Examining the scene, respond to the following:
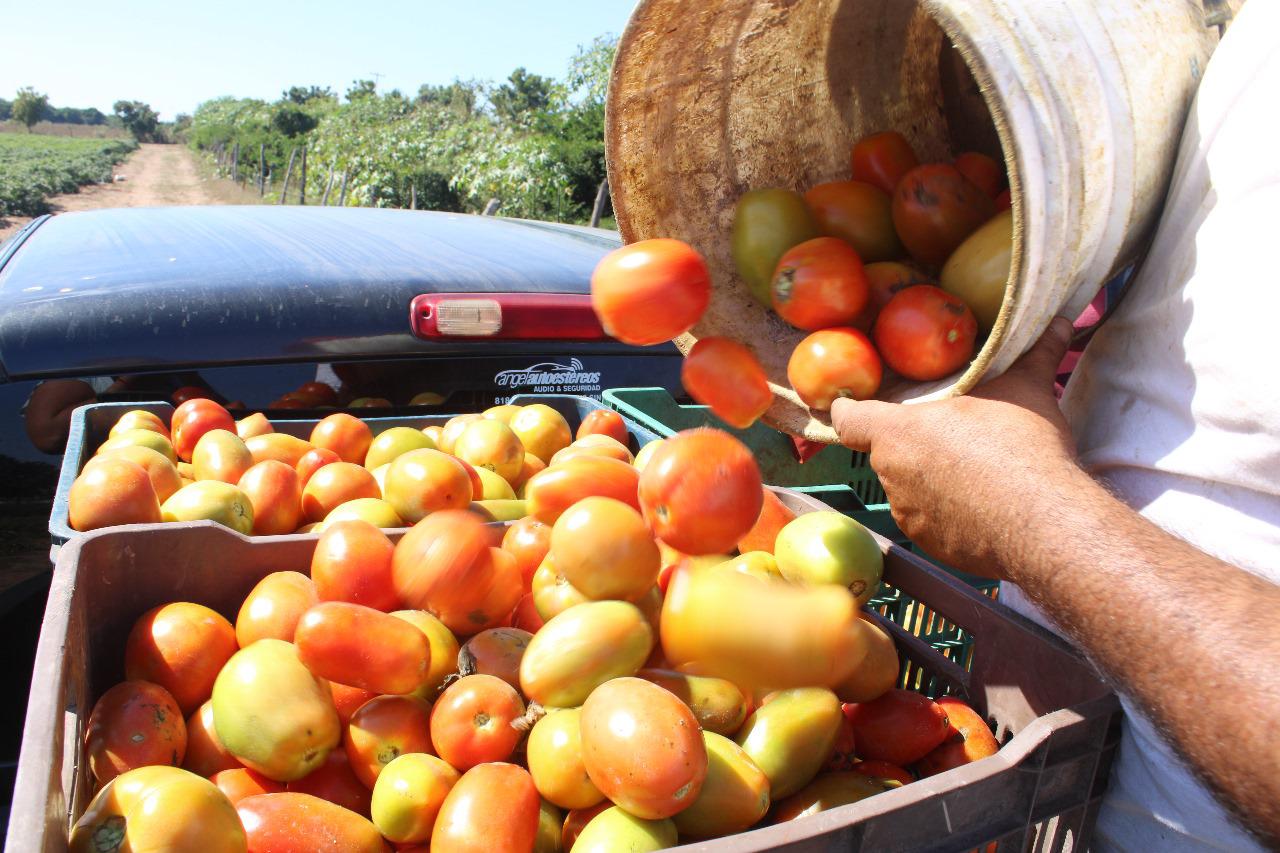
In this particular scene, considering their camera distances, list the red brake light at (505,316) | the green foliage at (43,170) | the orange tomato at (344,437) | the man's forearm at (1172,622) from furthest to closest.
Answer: the green foliage at (43,170)
the red brake light at (505,316)
the orange tomato at (344,437)
the man's forearm at (1172,622)

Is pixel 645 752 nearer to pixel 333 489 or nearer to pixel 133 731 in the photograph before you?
pixel 133 731

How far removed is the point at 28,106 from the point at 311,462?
11596 cm

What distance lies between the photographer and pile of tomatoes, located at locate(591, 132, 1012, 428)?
1.70 meters

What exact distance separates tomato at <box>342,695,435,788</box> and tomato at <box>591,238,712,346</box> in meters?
0.82

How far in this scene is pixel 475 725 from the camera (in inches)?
60.2

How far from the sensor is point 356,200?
1048 inches

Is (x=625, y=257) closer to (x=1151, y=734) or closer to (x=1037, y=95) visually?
(x=1037, y=95)

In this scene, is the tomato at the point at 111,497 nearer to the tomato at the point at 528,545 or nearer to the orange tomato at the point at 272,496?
the orange tomato at the point at 272,496

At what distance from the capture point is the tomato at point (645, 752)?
1.29 metres

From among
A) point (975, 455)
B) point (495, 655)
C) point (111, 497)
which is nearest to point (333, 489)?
point (111, 497)

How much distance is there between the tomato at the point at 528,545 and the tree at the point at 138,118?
110074mm

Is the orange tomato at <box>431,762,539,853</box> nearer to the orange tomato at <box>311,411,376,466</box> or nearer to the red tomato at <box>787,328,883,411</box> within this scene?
the red tomato at <box>787,328,883,411</box>

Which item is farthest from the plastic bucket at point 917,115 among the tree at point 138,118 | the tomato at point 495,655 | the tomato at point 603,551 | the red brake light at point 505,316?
the tree at point 138,118

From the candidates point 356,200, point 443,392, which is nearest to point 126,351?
point 443,392
